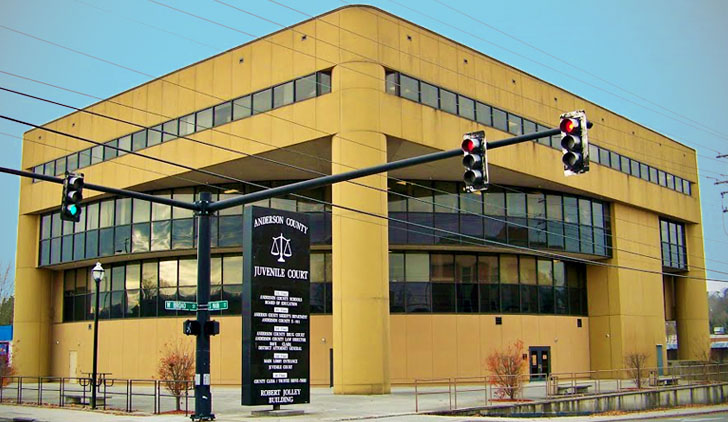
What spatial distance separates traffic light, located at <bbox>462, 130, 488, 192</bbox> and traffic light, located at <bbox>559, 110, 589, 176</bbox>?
1.69m

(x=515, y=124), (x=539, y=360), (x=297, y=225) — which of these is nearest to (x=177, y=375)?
(x=297, y=225)

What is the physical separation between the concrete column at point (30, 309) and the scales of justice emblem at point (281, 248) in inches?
1303

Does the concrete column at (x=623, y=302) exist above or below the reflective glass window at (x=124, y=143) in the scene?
below

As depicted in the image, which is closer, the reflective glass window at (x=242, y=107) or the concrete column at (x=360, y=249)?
the concrete column at (x=360, y=249)

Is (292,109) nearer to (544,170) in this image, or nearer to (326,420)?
(544,170)

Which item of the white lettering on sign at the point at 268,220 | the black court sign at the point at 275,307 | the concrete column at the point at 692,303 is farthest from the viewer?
the concrete column at the point at 692,303

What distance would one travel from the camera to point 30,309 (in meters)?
51.8

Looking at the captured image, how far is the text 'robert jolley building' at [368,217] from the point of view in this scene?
3494 centimetres

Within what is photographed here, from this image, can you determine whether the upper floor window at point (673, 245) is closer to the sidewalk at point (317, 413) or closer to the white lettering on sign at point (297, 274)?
the sidewalk at point (317, 413)

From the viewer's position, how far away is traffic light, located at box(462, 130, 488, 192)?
1566 centimetres

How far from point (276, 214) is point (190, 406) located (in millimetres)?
8687

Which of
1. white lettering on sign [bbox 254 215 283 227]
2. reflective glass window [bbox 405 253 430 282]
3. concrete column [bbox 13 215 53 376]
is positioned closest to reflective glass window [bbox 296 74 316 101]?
reflective glass window [bbox 405 253 430 282]

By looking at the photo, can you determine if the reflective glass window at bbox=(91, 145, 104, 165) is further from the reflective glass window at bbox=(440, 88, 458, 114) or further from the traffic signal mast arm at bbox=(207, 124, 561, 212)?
the traffic signal mast arm at bbox=(207, 124, 561, 212)

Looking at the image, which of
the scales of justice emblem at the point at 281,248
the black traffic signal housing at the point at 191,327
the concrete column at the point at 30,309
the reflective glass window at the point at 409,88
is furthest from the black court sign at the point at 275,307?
the concrete column at the point at 30,309
